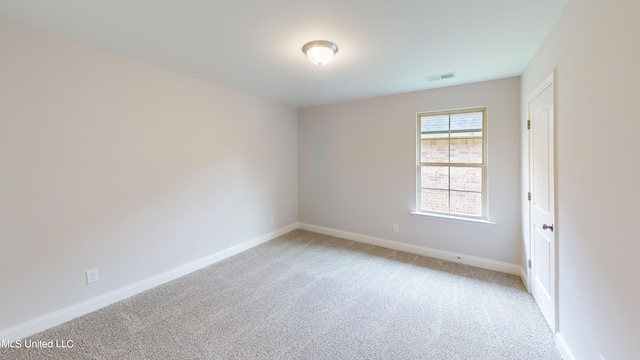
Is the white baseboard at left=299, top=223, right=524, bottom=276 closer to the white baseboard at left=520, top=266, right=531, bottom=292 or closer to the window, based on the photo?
the white baseboard at left=520, top=266, right=531, bottom=292

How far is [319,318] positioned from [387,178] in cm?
242

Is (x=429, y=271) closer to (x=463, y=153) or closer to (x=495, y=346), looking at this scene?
(x=495, y=346)

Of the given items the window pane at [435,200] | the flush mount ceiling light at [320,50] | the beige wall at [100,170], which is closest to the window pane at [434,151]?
the window pane at [435,200]

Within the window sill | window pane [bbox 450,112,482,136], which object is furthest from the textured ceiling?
the window sill

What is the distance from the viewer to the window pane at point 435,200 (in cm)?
364

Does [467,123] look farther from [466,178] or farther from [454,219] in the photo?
[454,219]

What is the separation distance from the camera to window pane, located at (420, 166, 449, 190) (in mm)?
3625

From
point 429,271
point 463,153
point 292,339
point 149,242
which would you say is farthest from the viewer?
point 463,153

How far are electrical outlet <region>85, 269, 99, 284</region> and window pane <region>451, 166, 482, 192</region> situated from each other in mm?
4323

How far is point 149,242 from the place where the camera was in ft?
9.16

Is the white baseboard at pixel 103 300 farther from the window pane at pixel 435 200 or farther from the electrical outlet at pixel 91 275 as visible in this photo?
the window pane at pixel 435 200

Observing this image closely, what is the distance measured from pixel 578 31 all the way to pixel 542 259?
1.84m

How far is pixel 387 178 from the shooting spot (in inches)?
157

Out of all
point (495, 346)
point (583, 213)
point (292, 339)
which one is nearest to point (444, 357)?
point (495, 346)
